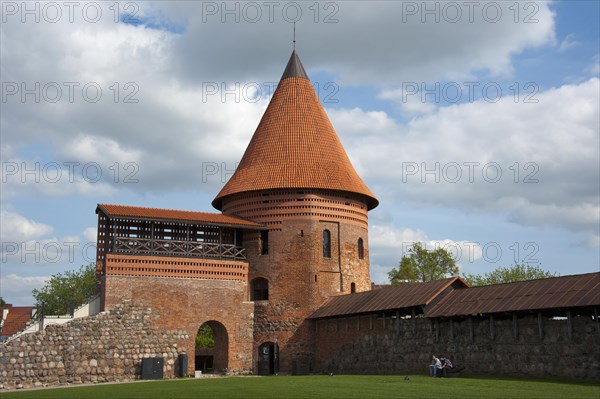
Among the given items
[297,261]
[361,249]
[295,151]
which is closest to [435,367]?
[297,261]

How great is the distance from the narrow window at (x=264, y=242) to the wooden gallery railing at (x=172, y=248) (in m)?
1.02

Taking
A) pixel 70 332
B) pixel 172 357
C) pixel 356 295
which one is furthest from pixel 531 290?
pixel 70 332

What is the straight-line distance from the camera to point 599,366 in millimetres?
18984

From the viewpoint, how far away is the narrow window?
104 ft

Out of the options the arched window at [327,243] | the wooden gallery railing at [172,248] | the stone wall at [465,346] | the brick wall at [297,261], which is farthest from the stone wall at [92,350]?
the arched window at [327,243]

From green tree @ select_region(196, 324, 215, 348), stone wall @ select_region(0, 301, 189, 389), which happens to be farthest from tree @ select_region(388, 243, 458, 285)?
stone wall @ select_region(0, 301, 189, 389)

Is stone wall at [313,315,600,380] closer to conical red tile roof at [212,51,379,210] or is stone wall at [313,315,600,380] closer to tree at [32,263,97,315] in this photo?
conical red tile roof at [212,51,379,210]

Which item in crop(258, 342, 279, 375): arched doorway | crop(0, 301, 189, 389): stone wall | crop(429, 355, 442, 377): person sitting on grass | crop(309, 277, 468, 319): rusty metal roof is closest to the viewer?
crop(429, 355, 442, 377): person sitting on grass

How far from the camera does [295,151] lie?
32.9 meters

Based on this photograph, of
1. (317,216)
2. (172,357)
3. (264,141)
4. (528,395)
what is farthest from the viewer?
(264,141)

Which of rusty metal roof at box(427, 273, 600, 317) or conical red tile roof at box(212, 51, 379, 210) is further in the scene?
conical red tile roof at box(212, 51, 379, 210)

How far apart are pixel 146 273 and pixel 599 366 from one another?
16.7 meters

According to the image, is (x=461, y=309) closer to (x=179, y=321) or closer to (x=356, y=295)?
(x=356, y=295)

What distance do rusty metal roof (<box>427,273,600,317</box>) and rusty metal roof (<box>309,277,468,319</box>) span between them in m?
0.55
